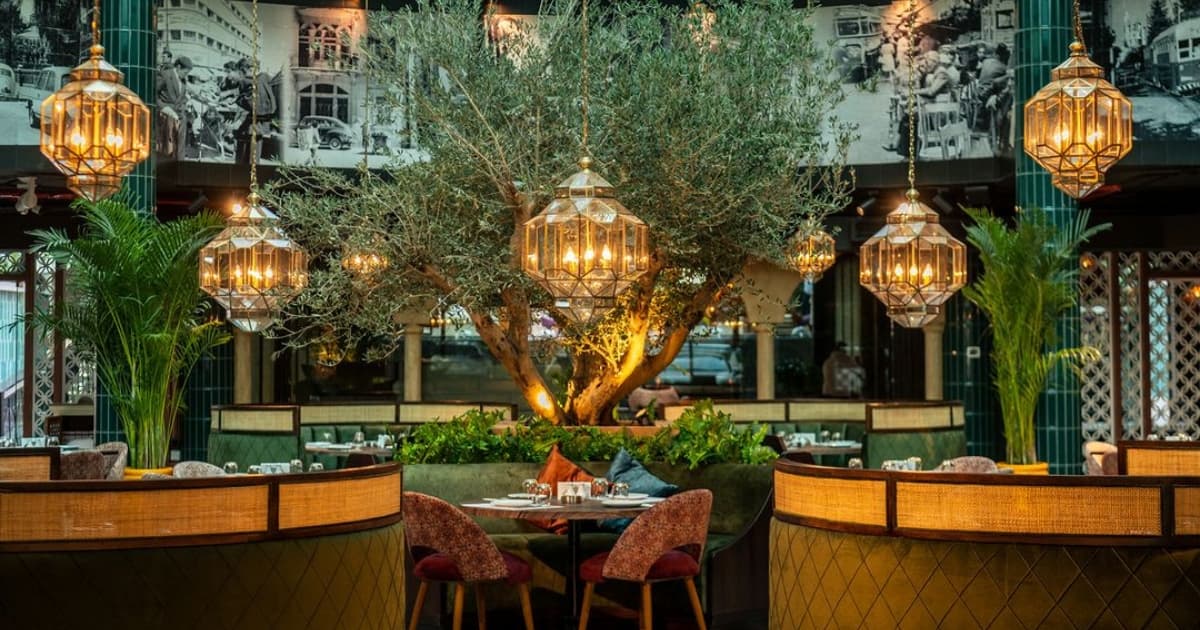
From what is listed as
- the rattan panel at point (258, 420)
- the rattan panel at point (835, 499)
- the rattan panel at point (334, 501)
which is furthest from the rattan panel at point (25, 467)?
the rattan panel at point (258, 420)

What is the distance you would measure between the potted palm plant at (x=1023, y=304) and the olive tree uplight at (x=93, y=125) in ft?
23.6

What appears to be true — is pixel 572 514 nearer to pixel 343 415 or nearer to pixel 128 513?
pixel 128 513

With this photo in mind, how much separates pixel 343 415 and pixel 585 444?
5.87 metres

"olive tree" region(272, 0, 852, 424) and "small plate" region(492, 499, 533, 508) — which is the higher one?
"olive tree" region(272, 0, 852, 424)

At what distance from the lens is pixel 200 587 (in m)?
5.39

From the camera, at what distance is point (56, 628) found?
5215mm

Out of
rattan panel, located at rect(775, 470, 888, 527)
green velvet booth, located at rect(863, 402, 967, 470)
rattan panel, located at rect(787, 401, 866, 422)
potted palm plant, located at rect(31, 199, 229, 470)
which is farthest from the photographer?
rattan panel, located at rect(787, 401, 866, 422)

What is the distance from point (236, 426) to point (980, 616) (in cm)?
959

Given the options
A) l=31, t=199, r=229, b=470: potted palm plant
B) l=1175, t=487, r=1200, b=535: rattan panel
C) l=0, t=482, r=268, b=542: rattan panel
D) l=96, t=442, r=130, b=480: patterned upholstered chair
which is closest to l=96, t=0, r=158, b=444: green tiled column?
l=96, t=442, r=130, b=480: patterned upholstered chair

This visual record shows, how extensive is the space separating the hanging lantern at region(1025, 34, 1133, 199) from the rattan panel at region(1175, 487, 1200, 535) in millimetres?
2395

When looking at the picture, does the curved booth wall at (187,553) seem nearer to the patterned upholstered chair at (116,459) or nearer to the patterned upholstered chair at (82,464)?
the patterned upholstered chair at (82,464)

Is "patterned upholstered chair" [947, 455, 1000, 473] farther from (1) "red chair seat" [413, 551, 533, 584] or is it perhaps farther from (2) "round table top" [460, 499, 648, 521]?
(1) "red chair seat" [413, 551, 533, 584]

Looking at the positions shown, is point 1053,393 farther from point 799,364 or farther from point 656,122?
point 799,364

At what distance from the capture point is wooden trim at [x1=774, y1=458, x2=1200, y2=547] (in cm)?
528
